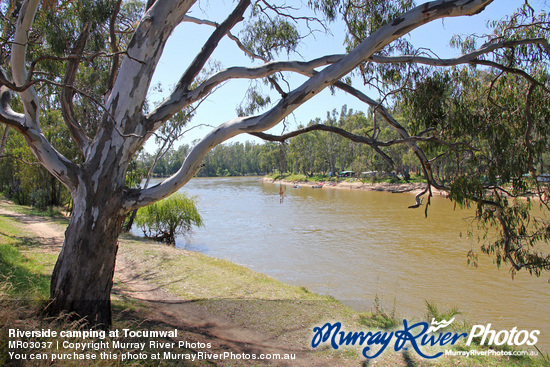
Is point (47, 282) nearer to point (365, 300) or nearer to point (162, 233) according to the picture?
point (365, 300)

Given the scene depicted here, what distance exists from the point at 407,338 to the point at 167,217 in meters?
8.37

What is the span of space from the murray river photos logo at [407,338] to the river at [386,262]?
37.8 inches

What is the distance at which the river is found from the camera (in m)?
6.24

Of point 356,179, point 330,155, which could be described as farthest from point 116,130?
point 330,155

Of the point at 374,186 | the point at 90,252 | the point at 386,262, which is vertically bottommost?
the point at 386,262

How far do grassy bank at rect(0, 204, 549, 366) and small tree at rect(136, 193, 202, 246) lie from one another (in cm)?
326

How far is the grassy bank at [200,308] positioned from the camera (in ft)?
9.05

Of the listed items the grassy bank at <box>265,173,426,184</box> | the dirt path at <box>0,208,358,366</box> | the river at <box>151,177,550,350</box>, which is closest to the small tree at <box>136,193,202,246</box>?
the river at <box>151,177,550,350</box>

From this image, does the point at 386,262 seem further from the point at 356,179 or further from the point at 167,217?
the point at 356,179

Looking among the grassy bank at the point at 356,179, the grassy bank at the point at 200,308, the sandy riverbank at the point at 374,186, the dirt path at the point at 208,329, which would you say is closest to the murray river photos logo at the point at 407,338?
the grassy bank at the point at 200,308

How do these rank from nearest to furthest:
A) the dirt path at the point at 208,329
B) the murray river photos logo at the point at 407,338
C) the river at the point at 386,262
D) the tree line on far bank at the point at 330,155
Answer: the dirt path at the point at 208,329 → the murray river photos logo at the point at 407,338 → the river at the point at 386,262 → the tree line on far bank at the point at 330,155

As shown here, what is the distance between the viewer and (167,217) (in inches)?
418

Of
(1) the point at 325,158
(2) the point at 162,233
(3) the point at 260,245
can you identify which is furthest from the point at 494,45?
(1) the point at 325,158

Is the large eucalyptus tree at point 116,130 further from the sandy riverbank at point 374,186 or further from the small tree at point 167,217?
the sandy riverbank at point 374,186
